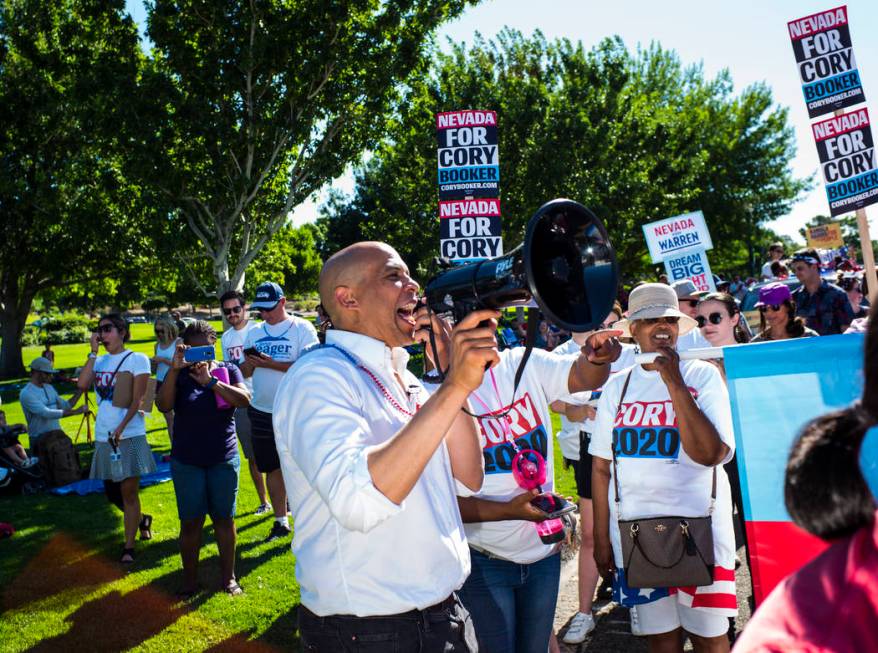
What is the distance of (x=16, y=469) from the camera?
8953mm

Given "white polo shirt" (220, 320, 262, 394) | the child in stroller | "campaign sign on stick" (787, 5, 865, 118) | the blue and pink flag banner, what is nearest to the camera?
the blue and pink flag banner

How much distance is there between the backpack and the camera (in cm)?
909

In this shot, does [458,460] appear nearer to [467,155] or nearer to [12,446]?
[467,155]

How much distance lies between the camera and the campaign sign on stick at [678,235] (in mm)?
8719

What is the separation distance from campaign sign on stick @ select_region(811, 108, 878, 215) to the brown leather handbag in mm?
Result: 4954

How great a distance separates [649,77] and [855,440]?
35329mm

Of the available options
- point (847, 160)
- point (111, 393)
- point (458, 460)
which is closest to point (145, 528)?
point (111, 393)

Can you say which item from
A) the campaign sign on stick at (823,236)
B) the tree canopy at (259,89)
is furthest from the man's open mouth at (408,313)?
the campaign sign on stick at (823,236)

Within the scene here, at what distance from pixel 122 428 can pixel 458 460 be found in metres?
4.70

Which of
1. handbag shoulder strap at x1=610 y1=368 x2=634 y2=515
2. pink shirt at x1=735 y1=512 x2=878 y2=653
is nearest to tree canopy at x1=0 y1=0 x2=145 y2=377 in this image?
handbag shoulder strap at x1=610 y1=368 x2=634 y2=515

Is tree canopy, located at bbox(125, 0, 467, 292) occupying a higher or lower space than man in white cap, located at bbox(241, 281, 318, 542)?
higher

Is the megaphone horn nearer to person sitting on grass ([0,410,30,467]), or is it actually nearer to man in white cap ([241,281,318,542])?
man in white cap ([241,281,318,542])

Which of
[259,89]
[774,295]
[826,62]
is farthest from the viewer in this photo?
[259,89]

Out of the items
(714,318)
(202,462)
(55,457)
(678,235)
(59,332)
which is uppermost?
(59,332)
